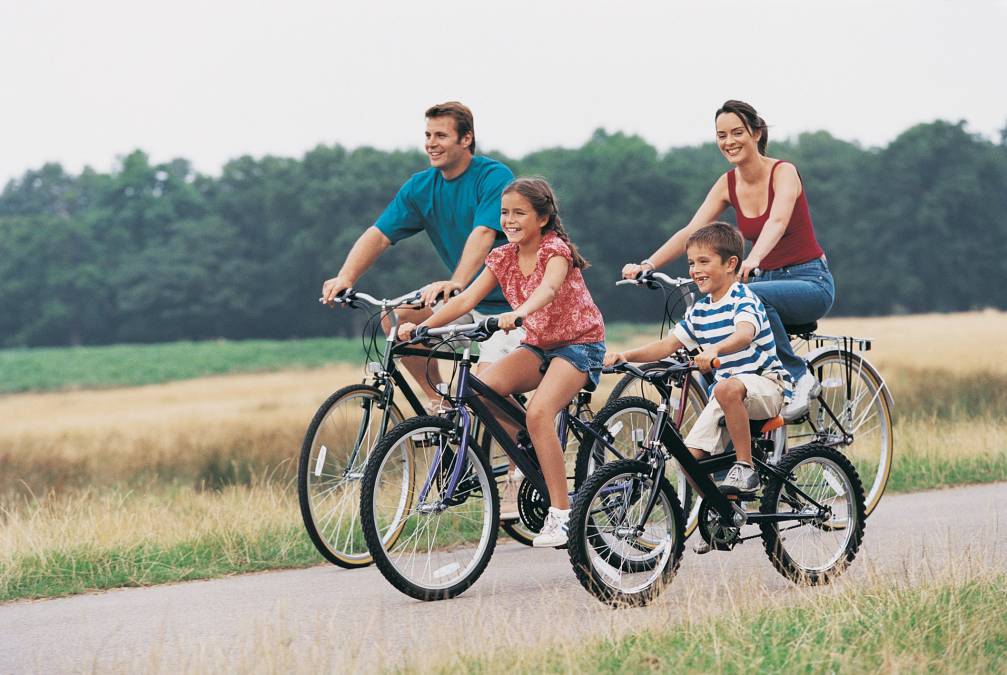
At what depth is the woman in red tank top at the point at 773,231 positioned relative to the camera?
686cm

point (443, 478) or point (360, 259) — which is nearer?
point (443, 478)

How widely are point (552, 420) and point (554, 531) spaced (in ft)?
1.56

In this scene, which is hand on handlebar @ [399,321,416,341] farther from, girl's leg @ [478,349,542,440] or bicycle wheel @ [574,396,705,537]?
bicycle wheel @ [574,396,705,537]

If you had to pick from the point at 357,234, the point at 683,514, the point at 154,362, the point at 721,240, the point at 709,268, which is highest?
the point at 357,234

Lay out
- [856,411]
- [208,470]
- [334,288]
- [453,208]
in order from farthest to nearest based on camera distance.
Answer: [208,470]
[856,411]
[453,208]
[334,288]

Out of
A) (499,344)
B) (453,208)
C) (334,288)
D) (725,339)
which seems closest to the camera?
(725,339)

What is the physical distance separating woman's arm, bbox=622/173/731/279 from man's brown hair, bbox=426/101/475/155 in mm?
1049

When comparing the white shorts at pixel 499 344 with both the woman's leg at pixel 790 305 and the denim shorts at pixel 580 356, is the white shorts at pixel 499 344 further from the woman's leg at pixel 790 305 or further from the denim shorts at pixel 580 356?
the woman's leg at pixel 790 305

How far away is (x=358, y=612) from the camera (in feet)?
18.5

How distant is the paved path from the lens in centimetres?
484

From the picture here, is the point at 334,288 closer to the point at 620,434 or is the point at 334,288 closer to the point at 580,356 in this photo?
the point at 580,356

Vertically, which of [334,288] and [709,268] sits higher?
A: [709,268]

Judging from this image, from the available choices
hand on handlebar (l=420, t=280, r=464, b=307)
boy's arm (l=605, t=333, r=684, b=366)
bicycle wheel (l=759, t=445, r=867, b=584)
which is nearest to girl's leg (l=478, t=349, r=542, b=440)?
hand on handlebar (l=420, t=280, r=464, b=307)

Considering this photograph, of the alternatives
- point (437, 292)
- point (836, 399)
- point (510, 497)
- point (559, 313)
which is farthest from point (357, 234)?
point (559, 313)
